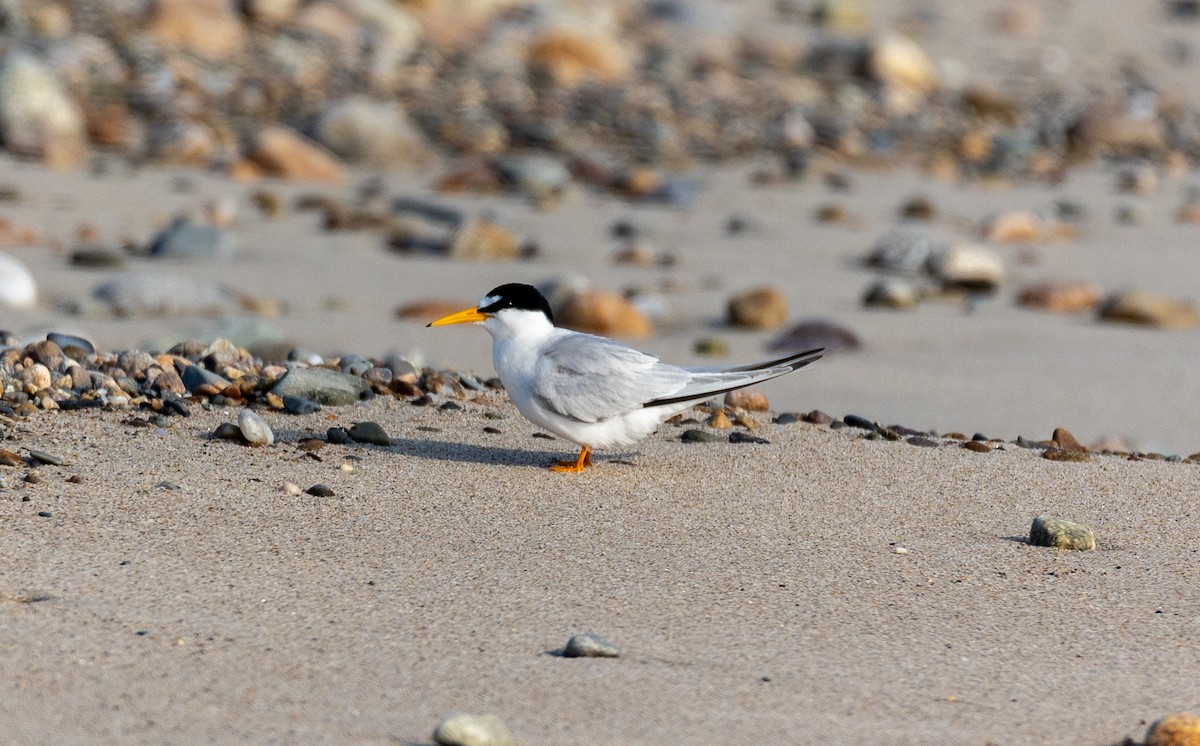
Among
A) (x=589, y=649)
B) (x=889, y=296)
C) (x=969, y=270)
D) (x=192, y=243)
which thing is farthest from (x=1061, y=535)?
(x=192, y=243)

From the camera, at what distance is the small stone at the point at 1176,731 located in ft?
8.25

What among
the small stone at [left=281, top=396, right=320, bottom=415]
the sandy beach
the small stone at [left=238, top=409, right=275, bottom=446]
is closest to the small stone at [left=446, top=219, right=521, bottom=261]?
the sandy beach

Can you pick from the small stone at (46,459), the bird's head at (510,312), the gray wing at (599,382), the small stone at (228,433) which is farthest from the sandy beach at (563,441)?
the bird's head at (510,312)

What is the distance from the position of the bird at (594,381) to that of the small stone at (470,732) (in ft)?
5.08

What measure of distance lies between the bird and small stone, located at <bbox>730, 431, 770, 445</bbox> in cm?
48

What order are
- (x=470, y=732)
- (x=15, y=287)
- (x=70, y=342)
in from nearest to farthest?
1. (x=470, y=732)
2. (x=70, y=342)
3. (x=15, y=287)

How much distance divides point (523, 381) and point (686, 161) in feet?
23.0

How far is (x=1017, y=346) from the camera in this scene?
22.8ft

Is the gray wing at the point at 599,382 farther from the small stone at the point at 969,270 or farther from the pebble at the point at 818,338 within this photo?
the small stone at the point at 969,270

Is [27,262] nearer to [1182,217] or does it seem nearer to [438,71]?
→ [438,71]

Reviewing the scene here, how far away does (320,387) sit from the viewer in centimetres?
462

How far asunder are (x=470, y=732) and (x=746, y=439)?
2.20 meters

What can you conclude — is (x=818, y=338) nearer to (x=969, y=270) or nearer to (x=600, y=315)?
(x=600, y=315)

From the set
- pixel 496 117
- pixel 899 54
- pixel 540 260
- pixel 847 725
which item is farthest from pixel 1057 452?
pixel 899 54
